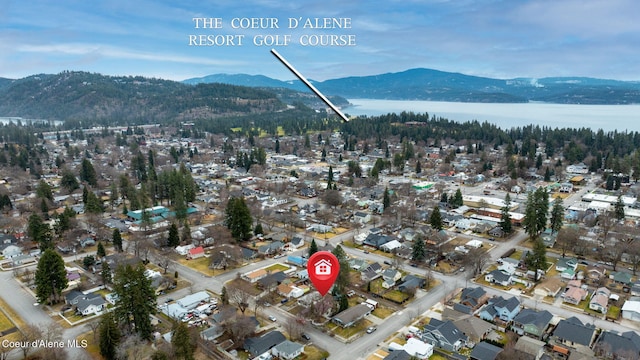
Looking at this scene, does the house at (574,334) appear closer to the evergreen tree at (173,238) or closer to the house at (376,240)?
the house at (376,240)

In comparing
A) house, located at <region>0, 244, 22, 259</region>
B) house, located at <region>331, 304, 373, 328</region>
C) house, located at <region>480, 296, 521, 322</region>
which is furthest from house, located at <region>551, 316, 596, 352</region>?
house, located at <region>0, 244, 22, 259</region>

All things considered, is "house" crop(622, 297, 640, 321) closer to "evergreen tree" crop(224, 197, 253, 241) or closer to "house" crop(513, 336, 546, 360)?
"house" crop(513, 336, 546, 360)

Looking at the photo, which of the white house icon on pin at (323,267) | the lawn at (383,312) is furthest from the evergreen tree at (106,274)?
the lawn at (383,312)

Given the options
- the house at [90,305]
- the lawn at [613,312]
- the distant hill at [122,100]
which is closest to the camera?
the lawn at [613,312]

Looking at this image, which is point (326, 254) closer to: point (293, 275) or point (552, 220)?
point (293, 275)

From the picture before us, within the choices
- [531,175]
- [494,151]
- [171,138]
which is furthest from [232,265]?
[171,138]

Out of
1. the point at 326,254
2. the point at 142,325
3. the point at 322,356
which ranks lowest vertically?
the point at 322,356
